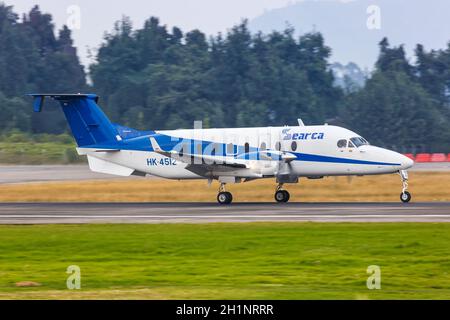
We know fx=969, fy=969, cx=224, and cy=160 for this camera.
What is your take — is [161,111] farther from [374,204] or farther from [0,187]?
[374,204]

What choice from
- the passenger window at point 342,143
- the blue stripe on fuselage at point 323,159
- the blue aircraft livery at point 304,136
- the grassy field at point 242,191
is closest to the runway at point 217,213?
the blue stripe on fuselage at point 323,159

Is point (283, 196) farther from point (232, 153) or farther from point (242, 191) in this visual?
point (242, 191)

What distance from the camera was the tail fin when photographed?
40.8 m

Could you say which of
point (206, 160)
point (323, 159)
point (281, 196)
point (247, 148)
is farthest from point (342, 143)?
point (206, 160)

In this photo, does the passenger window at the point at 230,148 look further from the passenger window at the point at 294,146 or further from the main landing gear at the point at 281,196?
the passenger window at the point at 294,146

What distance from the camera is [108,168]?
134ft

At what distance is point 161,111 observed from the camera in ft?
285

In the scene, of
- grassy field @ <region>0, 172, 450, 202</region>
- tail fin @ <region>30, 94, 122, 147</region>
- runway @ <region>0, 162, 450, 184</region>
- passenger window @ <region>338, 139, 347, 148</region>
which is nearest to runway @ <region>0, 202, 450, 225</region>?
passenger window @ <region>338, 139, 347, 148</region>

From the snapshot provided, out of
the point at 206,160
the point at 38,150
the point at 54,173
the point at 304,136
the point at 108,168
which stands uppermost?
the point at 304,136

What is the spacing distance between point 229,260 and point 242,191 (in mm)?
21823

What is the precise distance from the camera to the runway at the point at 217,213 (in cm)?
3019

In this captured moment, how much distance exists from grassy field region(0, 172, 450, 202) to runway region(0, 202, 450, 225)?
3814mm

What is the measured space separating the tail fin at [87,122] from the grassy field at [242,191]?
326 cm
